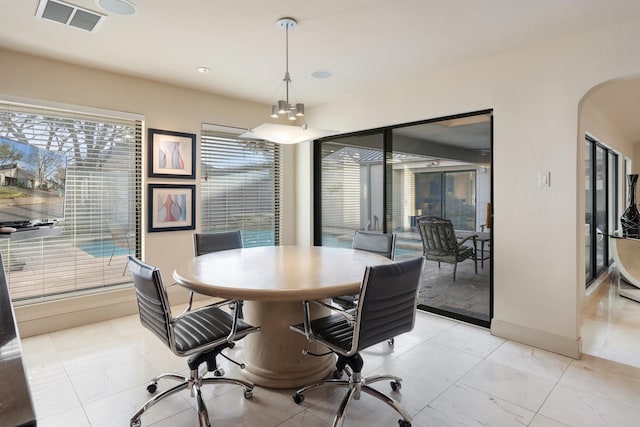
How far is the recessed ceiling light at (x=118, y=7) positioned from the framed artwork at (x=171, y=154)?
5.25ft

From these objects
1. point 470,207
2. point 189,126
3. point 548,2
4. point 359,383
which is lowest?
point 359,383

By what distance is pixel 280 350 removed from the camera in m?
2.35

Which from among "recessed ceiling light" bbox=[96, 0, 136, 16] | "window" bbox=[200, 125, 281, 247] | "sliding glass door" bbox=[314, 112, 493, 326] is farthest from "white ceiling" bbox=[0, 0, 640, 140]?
"window" bbox=[200, 125, 281, 247]

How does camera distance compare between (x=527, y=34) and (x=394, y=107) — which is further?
(x=394, y=107)

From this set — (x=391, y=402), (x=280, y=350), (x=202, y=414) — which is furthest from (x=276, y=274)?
(x=391, y=402)

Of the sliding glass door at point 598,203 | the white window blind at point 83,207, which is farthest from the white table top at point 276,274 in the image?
the sliding glass door at point 598,203

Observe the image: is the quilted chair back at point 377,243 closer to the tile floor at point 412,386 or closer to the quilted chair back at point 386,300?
the tile floor at point 412,386

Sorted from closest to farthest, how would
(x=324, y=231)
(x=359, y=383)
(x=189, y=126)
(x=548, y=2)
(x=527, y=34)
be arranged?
(x=359, y=383), (x=548, y=2), (x=527, y=34), (x=189, y=126), (x=324, y=231)

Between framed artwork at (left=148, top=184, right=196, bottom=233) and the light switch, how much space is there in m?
3.62

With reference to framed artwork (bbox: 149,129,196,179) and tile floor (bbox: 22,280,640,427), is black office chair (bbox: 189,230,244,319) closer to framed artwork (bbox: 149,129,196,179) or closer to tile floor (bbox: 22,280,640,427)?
tile floor (bbox: 22,280,640,427)

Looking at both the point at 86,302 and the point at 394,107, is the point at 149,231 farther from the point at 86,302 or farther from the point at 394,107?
the point at 394,107

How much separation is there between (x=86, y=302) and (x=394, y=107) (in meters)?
3.90

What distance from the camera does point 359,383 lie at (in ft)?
6.79

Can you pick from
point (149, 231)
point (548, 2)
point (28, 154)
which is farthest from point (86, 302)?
point (548, 2)
